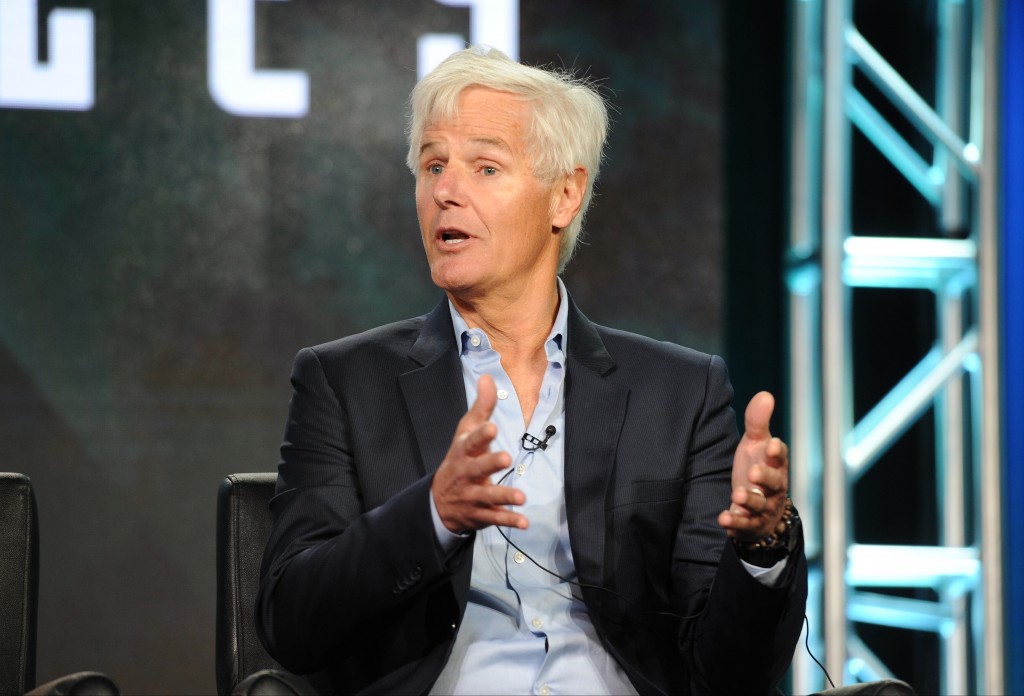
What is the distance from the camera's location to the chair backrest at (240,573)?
1991 mm

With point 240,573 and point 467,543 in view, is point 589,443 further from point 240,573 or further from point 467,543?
point 240,573

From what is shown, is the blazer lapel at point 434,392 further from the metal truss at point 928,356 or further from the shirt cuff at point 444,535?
the metal truss at point 928,356

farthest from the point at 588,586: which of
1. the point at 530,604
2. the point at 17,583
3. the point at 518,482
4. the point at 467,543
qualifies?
the point at 17,583

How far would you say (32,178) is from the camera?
128 inches

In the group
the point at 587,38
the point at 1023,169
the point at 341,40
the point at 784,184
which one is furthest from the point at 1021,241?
the point at 341,40

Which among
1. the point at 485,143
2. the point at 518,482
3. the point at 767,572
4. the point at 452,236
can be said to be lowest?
the point at 767,572

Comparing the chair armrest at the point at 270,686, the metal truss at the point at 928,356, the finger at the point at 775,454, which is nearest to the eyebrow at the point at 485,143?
the finger at the point at 775,454

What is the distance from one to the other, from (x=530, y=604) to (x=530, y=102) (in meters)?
0.86

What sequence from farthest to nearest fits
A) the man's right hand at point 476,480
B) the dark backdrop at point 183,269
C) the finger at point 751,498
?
1. the dark backdrop at point 183,269
2. the finger at point 751,498
3. the man's right hand at point 476,480

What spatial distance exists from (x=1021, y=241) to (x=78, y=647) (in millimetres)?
2902

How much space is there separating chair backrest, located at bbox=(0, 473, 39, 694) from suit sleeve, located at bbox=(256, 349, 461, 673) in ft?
1.53

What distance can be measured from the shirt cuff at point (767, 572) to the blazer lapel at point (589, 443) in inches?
10.4

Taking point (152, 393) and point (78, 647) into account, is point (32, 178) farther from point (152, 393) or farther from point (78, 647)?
point (78, 647)

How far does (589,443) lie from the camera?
6.13 feet
